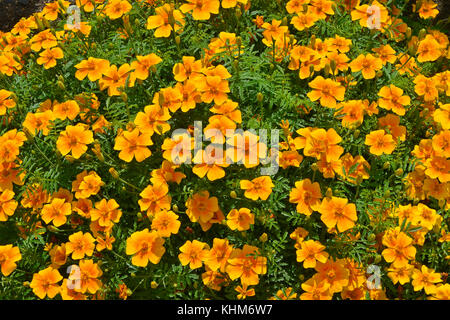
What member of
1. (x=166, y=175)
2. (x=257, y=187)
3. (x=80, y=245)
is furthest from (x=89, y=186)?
(x=257, y=187)

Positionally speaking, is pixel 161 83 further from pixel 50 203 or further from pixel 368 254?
pixel 368 254

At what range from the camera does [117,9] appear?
2.94m

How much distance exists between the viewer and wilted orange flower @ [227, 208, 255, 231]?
2.25 metres

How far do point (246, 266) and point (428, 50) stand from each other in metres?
1.93

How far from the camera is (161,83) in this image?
2719mm

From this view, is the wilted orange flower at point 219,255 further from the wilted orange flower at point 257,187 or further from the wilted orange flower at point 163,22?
the wilted orange flower at point 163,22

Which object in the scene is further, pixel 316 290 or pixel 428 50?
pixel 428 50

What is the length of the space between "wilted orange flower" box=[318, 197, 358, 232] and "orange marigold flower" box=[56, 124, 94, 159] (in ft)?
4.45

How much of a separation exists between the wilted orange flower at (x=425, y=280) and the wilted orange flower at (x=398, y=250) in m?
0.10

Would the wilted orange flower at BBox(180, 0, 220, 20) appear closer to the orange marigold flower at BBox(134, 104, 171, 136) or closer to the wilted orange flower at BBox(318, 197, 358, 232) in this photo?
the orange marigold flower at BBox(134, 104, 171, 136)

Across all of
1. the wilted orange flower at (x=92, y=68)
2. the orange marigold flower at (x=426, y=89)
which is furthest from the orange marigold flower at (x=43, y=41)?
the orange marigold flower at (x=426, y=89)

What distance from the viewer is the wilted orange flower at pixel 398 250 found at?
219 centimetres

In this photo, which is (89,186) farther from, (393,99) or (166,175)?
(393,99)
